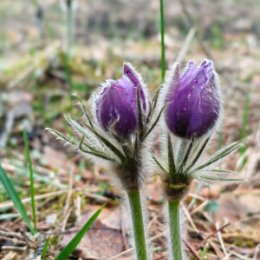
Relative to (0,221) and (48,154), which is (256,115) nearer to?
(48,154)

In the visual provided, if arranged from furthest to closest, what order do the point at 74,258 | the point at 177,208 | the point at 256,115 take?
the point at 256,115 → the point at 74,258 → the point at 177,208

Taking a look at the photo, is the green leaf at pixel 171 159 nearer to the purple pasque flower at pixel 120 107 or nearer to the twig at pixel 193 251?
the purple pasque flower at pixel 120 107

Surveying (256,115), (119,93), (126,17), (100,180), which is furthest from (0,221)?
(126,17)

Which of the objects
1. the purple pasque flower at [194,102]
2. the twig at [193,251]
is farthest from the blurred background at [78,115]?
the purple pasque flower at [194,102]

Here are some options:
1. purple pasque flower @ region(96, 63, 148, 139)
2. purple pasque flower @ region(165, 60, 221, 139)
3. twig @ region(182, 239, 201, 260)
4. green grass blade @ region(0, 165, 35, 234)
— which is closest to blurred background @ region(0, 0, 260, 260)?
twig @ region(182, 239, 201, 260)

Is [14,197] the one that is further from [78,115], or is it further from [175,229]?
[78,115]

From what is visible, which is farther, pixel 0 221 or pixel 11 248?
pixel 0 221

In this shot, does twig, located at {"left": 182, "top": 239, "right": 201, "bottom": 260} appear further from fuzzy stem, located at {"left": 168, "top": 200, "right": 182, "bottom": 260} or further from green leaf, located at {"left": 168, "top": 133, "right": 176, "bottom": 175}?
green leaf, located at {"left": 168, "top": 133, "right": 176, "bottom": 175}
